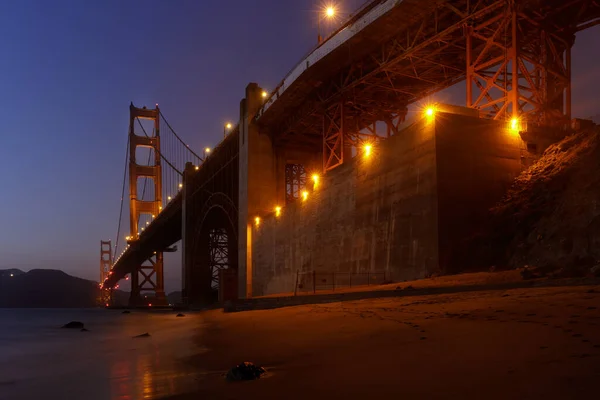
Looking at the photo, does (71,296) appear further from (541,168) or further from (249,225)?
(541,168)

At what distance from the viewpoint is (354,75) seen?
95.6 ft

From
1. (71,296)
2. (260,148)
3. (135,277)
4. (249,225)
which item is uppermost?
(260,148)

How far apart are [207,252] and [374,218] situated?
4101cm

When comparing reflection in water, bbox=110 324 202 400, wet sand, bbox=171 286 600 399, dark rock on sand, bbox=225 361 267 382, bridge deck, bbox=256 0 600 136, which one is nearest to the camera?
wet sand, bbox=171 286 600 399

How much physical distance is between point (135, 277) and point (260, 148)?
61104 mm

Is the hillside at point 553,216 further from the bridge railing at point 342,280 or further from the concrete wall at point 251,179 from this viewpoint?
the concrete wall at point 251,179

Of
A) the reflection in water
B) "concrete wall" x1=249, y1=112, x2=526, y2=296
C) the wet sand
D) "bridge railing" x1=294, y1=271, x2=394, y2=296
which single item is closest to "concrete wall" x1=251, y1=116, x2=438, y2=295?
"concrete wall" x1=249, y1=112, x2=526, y2=296

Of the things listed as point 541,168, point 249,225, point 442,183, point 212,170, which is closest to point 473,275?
point 442,183

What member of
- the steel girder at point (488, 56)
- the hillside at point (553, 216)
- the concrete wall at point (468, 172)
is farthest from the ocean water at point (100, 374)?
the steel girder at point (488, 56)

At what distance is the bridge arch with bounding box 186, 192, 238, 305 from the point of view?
185 ft

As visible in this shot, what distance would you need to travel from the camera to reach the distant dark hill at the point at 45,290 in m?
166

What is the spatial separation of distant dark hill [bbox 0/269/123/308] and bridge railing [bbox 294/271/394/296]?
492 feet

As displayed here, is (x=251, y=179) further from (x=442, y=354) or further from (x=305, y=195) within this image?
(x=442, y=354)

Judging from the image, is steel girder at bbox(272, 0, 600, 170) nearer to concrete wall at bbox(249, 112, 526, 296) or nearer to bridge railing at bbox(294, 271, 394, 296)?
Answer: concrete wall at bbox(249, 112, 526, 296)
